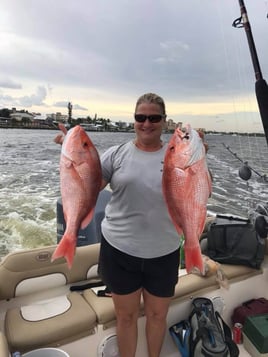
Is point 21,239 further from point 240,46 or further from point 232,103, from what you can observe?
point 240,46

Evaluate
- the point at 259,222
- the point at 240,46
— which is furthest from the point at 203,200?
the point at 240,46

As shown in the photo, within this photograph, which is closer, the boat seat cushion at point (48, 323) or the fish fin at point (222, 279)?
the boat seat cushion at point (48, 323)

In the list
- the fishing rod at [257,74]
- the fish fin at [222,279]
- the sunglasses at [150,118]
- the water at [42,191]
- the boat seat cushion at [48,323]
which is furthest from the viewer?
the water at [42,191]

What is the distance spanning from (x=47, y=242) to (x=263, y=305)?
147 inches

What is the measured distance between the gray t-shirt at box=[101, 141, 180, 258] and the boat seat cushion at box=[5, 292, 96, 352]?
80 cm

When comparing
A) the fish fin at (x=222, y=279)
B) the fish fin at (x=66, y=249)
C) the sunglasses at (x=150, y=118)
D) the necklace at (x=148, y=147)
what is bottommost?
the fish fin at (x=222, y=279)

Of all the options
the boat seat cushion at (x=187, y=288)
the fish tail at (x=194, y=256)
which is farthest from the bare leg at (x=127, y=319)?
the fish tail at (x=194, y=256)

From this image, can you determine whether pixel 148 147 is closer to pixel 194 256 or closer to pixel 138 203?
pixel 138 203

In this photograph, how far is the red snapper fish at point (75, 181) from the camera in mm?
1058

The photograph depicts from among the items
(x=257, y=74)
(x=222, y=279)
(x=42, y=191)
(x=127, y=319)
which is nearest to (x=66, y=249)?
(x=127, y=319)

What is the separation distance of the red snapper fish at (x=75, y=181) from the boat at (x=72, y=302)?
2.84 feet

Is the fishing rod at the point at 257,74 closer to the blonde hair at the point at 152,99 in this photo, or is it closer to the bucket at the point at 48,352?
the blonde hair at the point at 152,99

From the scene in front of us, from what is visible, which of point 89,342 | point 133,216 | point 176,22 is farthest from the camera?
point 176,22

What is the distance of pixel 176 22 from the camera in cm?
372
